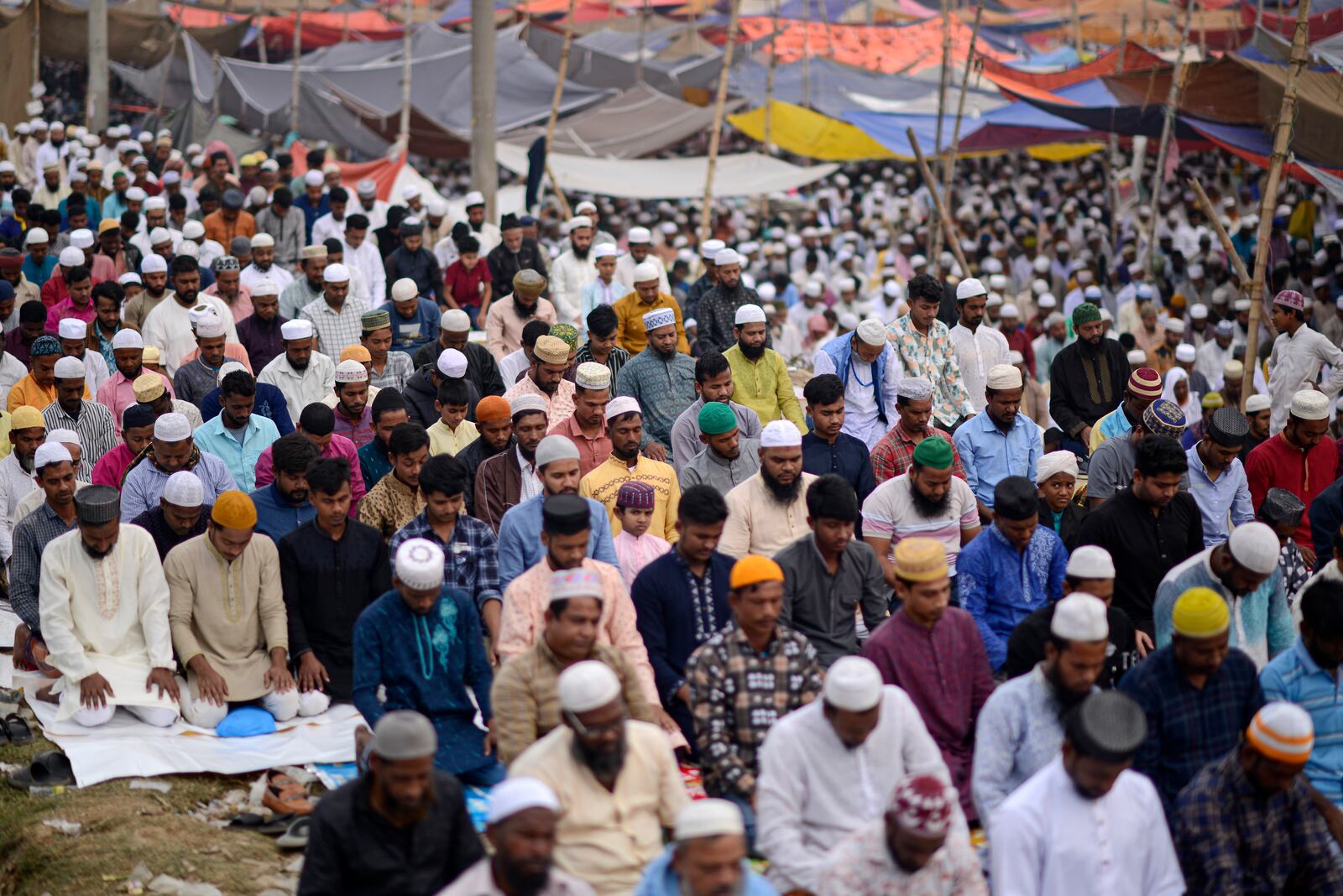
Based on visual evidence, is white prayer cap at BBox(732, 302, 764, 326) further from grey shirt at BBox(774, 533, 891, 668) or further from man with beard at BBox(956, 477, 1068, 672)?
grey shirt at BBox(774, 533, 891, 668)

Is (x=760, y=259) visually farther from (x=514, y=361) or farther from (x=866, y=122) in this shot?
(x=514, y=361)

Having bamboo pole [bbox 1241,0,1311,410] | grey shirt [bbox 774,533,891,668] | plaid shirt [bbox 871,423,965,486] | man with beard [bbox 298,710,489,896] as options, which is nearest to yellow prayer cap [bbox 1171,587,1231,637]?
grey shirt [bbox 774,533,891,668]

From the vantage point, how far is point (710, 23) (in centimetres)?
3688

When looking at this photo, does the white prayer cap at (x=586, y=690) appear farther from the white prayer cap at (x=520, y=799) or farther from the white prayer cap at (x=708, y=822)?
the white prayer cap at (x=708, y=822)

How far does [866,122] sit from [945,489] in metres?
16.4

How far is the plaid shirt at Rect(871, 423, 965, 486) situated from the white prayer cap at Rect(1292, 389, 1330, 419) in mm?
1748

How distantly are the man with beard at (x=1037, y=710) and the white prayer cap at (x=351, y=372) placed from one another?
175 inches

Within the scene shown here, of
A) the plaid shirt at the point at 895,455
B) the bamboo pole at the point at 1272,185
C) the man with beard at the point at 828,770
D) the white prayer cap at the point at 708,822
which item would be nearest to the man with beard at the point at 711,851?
the white prayer cap at the point at 708,822

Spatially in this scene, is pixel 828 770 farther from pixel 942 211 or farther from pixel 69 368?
pixel 942 211

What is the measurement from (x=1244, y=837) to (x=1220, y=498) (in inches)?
120

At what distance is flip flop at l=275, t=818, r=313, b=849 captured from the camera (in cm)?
582

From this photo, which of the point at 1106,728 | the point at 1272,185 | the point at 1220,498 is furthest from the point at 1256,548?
the point at 1272,185

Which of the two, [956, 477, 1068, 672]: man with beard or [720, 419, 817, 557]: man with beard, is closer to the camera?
[956, 477, 1068, 672]: man with beard

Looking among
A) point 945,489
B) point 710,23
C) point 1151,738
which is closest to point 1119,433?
point 945,489
